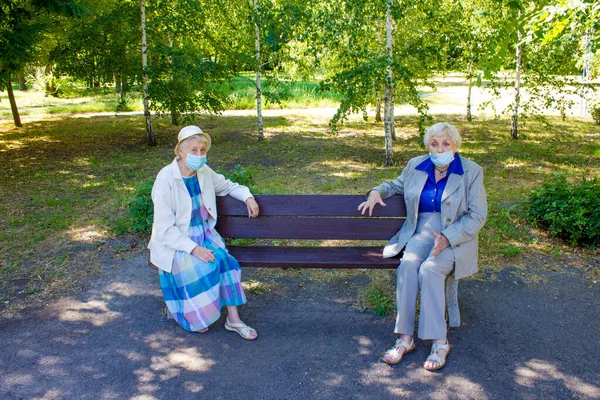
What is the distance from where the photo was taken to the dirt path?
3.14m

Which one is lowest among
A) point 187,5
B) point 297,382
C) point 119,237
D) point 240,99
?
point 297,382

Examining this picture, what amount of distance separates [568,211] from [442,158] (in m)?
2.60

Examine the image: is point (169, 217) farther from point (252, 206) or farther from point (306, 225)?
point (306, 225)

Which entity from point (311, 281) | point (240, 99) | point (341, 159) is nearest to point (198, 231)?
point (311, 281)

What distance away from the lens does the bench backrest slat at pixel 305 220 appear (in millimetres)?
4133

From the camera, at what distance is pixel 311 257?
405 centimetres

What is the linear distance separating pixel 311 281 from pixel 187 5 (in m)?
8.11

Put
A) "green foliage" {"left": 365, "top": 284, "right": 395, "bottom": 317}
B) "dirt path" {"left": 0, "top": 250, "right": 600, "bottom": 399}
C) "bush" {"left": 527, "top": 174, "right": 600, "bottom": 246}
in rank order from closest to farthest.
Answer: "dirt path" {"left": 0, "top": 250, "right": 600, "bottom": 399} → "green foliage" {"left": 365, "top": 284, "right": 395, "bottom": 317} → "bush" {"left": 527, "top": 174, "right": 600, "bottom": 246}

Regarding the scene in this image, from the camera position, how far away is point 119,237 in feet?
19.1

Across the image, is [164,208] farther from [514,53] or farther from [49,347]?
[514,53]

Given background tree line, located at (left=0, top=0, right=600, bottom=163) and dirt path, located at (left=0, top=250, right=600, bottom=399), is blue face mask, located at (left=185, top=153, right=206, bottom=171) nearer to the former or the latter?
dirt path, located at (left=0, top=250, right=600, bottom=399)

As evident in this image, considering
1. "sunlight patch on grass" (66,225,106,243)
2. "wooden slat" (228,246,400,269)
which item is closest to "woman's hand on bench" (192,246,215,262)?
"wooden slat" (228,246,400,269)

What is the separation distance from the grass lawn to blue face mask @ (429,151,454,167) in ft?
4.81

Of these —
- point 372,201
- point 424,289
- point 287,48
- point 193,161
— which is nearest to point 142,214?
point 193,161
